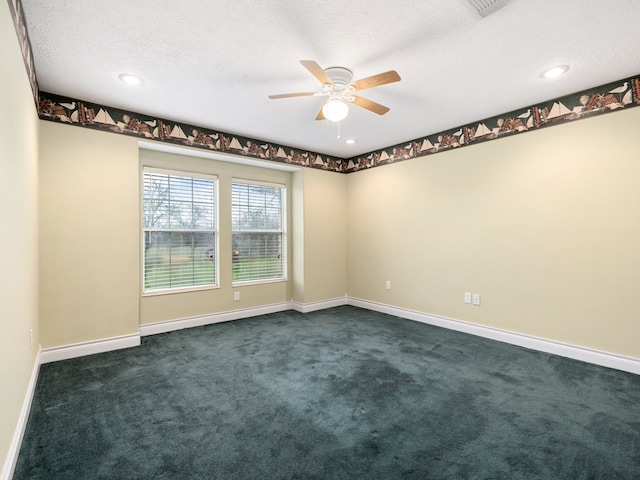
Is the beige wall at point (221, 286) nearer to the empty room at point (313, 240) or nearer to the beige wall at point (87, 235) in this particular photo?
the empty room at point (313, 240)

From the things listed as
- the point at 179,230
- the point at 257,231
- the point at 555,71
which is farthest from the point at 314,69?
the point at 257,231

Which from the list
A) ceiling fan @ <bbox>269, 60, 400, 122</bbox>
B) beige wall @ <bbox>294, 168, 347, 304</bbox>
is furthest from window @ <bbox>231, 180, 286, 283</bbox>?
ceiling fan @ <bbox>269, 60, 400, 122</bbox>

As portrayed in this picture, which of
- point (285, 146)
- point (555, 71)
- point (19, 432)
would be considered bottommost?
point (19, 432)

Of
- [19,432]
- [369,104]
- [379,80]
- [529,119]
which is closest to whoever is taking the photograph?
[19,432]

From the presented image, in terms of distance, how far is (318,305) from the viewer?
5297 millimetres

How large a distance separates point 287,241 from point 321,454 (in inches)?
149

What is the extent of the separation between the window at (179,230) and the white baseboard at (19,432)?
1.65 m

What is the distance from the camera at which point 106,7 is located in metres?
1.97

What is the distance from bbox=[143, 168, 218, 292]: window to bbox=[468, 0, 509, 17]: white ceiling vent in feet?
11.9

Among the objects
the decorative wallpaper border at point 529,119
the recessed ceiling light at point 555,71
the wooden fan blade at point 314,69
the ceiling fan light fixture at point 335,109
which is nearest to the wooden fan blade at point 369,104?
the ceiling fan light fixture at point 335,109

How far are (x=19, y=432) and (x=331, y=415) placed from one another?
1.84m

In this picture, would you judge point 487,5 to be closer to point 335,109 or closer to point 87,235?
point 335,109

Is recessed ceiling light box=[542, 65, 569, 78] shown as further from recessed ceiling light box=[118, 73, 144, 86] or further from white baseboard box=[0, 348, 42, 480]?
white baseboard box=[0, 348, 42, 480]

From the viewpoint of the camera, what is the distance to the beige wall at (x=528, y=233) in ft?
9.60
